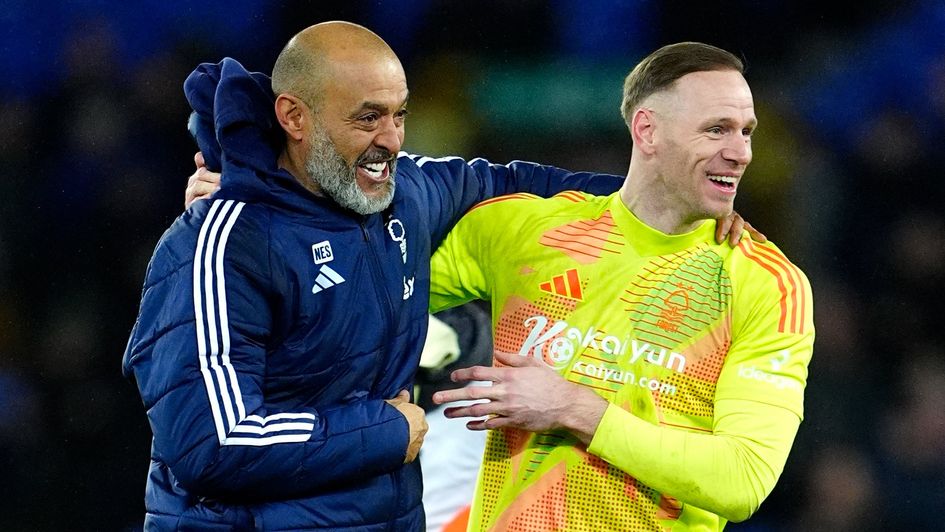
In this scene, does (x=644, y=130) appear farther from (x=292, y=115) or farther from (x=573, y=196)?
(x=292, y=115)

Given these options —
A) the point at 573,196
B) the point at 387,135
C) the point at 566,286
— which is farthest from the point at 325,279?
the point at 573,196

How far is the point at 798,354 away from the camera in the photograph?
271cm

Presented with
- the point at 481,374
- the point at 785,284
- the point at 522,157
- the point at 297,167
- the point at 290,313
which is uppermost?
the point at 297,167

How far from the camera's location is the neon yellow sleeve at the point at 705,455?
2.62m

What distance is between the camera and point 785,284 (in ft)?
8.99

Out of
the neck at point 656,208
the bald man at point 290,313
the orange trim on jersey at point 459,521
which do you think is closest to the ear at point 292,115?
the bald man at point 290,313

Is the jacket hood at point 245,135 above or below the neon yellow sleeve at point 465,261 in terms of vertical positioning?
above

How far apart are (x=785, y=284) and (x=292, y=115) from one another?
1118 millimetres

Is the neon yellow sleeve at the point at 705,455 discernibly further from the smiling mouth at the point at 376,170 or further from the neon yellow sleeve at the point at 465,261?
the smiling mouth at the point at 376,170

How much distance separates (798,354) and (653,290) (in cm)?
34

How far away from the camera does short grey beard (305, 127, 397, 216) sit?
2.61 metres

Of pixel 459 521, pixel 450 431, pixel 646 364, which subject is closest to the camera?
pixel 646 364

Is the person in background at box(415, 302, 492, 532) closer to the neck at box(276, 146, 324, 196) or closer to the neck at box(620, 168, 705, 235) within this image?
the neck at box(620, 168, 705, 235)

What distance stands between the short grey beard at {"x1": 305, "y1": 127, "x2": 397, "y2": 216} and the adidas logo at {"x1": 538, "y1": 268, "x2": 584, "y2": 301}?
1.53 feet
